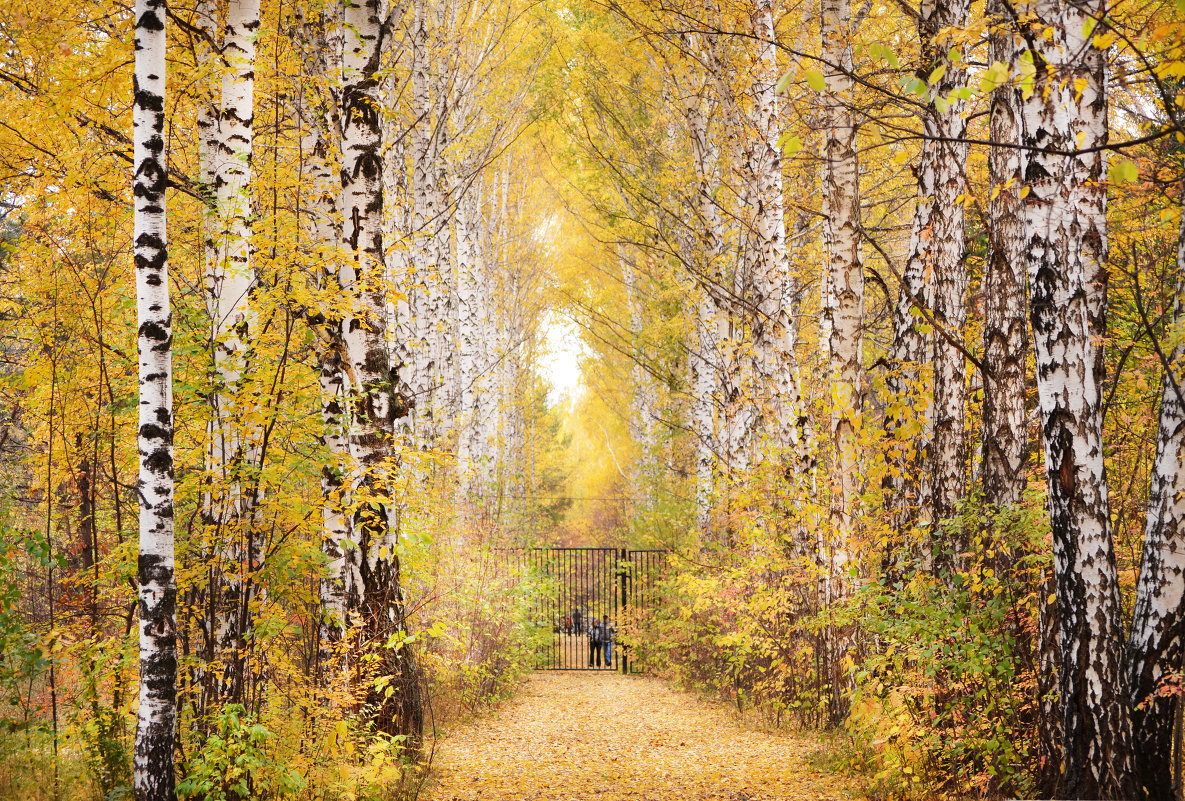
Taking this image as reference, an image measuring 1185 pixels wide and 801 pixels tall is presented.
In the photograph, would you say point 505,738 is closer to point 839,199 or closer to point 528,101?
point 839,199

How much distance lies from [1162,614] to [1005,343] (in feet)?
7.02

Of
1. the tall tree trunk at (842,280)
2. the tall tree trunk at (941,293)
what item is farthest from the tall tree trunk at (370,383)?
the tall tree trunk at (941,293)

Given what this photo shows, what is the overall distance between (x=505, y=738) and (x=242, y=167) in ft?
19.0

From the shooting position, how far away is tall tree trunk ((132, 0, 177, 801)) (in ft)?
12.0

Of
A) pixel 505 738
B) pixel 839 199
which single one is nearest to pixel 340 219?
pixel 839 199

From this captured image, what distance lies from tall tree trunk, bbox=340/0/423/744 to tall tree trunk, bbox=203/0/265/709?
741 millimetres

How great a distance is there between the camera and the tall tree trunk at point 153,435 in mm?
3652

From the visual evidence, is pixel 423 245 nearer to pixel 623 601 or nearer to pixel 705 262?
pixel 705 262

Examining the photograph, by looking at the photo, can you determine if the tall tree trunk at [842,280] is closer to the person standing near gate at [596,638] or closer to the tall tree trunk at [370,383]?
the tall tree trunk at [370,383]

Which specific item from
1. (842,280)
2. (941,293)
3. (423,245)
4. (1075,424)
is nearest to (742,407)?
(842,280)

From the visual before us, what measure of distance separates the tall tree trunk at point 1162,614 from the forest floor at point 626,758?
7.80ft

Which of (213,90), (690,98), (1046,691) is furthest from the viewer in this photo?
(690,98)

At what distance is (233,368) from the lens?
168 inches

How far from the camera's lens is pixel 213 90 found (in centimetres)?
496
